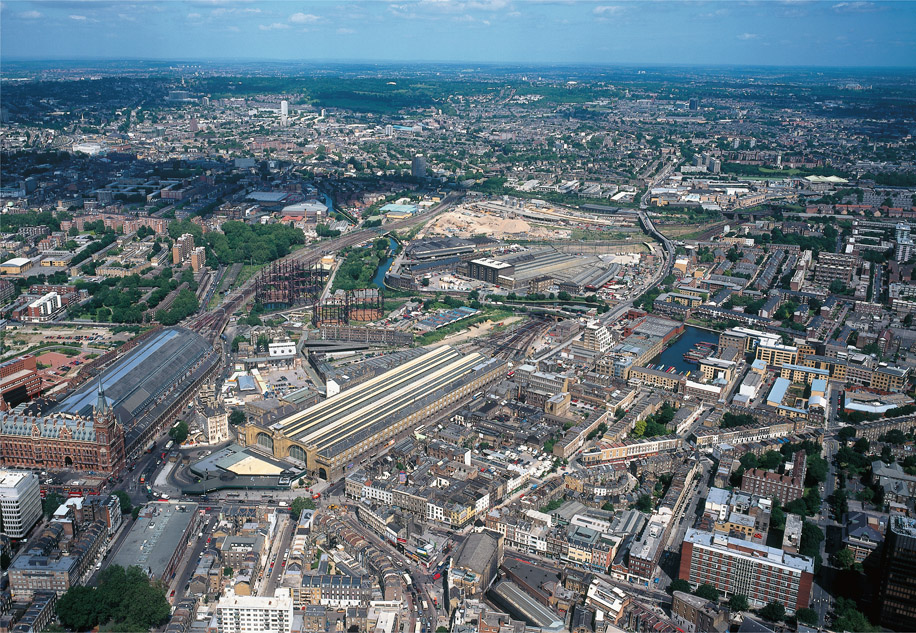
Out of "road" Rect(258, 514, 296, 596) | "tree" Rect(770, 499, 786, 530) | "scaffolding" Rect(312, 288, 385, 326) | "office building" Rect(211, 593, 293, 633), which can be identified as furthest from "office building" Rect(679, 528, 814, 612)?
"scaffolding" Rect(312, 288, 385, 326)

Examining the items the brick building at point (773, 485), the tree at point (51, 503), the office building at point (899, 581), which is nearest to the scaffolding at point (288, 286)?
the tree at point (51, 503)

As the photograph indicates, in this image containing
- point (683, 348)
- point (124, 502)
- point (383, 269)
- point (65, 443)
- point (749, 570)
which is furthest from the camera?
point (383, 269)

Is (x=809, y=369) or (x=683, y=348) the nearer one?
(x=809, y=369)

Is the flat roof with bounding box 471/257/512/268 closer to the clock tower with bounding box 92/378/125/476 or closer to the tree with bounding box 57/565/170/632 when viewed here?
the clock tower with bounding box 92/378/125/476

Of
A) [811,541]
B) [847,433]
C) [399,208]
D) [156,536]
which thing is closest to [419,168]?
[399,208]

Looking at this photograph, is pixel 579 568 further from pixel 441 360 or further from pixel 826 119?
pixel 826 119

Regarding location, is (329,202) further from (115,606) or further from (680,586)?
(680,586)

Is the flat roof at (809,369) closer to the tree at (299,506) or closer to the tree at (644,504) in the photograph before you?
the tree at (644,504)

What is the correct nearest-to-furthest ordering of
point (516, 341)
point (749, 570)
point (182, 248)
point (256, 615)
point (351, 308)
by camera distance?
point (256, 615), point (749, 570), point (516, 341), point (351, 308), point (182, 248)
